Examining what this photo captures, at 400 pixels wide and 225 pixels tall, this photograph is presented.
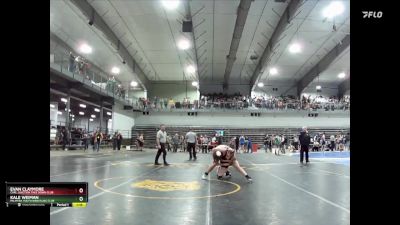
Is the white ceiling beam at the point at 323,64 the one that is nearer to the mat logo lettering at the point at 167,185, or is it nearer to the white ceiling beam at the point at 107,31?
the white ceiling beam at the point at 107,31

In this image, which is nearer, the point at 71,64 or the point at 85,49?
the point at 71,64
